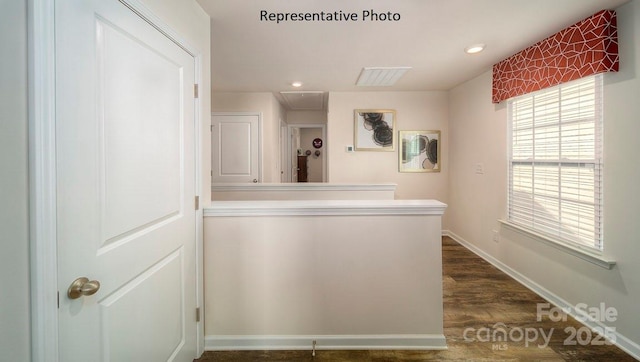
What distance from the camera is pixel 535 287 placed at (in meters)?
2.67

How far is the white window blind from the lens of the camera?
2.11m

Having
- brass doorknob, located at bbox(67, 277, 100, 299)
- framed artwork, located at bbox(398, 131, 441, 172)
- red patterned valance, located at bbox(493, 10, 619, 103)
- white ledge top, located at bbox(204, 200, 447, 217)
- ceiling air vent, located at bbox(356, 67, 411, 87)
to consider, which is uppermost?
ceiling air vent, located at bbox(356, 67, 411, 87)

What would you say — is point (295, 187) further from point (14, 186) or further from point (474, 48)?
point (14, 186)

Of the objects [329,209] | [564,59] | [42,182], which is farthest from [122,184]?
[564,59]

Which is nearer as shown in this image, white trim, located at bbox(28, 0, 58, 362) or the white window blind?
white trim, located at bbox(28, 0, 58, 362)

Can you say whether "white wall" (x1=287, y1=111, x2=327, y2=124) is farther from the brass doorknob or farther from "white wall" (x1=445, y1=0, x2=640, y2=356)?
the brass doorknob

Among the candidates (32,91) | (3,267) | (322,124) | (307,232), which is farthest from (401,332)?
(322,124)

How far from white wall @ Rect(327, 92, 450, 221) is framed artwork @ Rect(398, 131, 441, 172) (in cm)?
8

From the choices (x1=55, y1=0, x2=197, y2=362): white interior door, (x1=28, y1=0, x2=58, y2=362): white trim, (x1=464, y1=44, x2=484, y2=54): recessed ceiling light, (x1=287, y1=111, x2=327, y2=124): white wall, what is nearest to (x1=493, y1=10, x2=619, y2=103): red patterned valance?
(x1=464, y1=44, x2=484, y2=54): recessed ceiling light

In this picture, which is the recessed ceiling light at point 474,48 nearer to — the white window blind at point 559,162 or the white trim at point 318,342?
the white window blind at point 559,162

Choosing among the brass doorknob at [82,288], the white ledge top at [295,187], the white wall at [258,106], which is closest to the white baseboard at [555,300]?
the white ledge top at [295,187]

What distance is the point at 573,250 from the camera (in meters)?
2.25

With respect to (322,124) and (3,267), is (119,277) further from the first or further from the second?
(322,124)

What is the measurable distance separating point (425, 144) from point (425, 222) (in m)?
3.00
